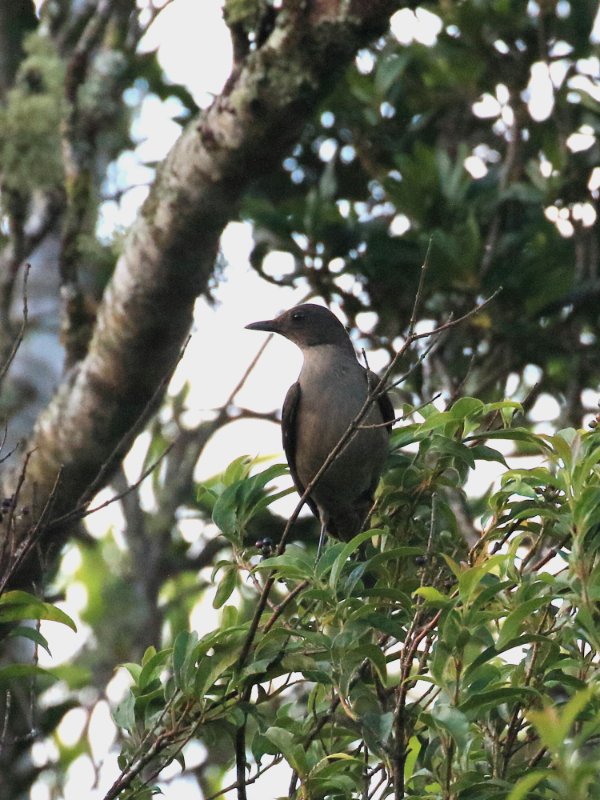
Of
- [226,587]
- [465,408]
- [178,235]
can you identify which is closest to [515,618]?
[465,408]

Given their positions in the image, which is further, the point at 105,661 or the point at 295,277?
the point at 105,661

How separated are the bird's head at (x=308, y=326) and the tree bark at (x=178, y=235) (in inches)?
52.2

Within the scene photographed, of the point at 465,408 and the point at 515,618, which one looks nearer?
the point at 515,618

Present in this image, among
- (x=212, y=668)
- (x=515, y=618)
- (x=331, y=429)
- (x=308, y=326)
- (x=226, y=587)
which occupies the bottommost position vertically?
(x=515, y=618)

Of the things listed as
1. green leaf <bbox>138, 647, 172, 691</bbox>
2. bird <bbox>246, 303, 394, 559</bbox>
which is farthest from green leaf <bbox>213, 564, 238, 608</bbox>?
bird <bbox>246, 303, 394, 559</bbox>

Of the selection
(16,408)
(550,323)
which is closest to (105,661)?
(16,408)

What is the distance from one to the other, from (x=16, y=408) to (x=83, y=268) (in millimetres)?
967

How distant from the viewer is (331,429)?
6242mm

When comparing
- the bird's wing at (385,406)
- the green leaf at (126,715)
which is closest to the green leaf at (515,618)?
the green leaf at (126,715)

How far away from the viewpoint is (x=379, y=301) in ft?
25.8

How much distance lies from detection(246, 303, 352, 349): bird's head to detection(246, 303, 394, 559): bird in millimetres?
84

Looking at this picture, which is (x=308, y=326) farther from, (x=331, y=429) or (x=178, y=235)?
(x=178, y=235)

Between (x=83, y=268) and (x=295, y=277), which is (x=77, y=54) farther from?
(x=295, y=277)

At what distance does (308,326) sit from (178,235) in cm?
168
